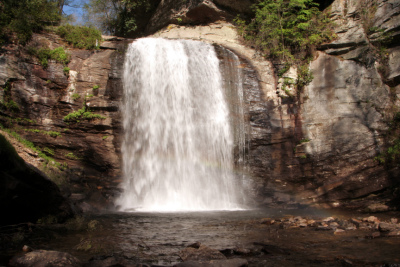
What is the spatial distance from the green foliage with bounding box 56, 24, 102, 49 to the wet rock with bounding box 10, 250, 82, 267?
12792 mm

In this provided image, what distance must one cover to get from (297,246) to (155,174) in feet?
25.9

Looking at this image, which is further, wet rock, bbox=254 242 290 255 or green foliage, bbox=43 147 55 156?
green foliage, bbox=43 147 55 156

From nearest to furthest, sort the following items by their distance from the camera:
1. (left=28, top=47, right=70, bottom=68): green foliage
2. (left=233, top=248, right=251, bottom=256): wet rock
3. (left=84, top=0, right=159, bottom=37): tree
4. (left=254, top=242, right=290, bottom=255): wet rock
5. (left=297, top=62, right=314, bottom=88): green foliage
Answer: (left=233, top=248, right=251, bottom=256): wet rock
(left=254, top=242, right=290, bottom=255): wet rock
(left=28, top=47, right=70, bottom=68): green foliage
(left=297, top=62, right=314, bottom=88): green foliage
(left=84, top=0, right=159, bottom=37): tree

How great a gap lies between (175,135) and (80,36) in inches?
296

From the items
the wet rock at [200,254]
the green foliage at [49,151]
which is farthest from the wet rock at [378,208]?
the green foliage at [49,151]

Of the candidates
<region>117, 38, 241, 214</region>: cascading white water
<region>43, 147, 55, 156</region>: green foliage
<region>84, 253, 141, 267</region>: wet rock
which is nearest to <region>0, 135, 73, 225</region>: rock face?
<region>84, 253, 141, 267</region>: wet rock

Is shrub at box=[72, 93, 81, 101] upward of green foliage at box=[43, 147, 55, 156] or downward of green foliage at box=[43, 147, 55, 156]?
upward

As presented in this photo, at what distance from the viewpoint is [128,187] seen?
11523 mm

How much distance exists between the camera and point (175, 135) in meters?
12.5

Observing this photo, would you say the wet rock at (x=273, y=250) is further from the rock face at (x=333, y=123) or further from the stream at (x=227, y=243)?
the rock face at (x=333, y=123)

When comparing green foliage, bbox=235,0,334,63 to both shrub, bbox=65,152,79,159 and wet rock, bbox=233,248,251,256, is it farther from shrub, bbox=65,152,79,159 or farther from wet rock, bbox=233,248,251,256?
wet rock, bbox=233,248,251,256

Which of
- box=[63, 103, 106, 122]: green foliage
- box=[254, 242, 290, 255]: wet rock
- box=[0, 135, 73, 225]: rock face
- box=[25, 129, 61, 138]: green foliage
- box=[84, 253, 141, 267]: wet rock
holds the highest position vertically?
box=[63, 103, 106, 122]: green foliage

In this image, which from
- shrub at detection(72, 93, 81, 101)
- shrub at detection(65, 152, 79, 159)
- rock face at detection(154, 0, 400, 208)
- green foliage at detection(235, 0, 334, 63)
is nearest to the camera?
rock face at detection(154, 0, 400, 208)

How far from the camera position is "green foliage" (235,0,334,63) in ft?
47.3
